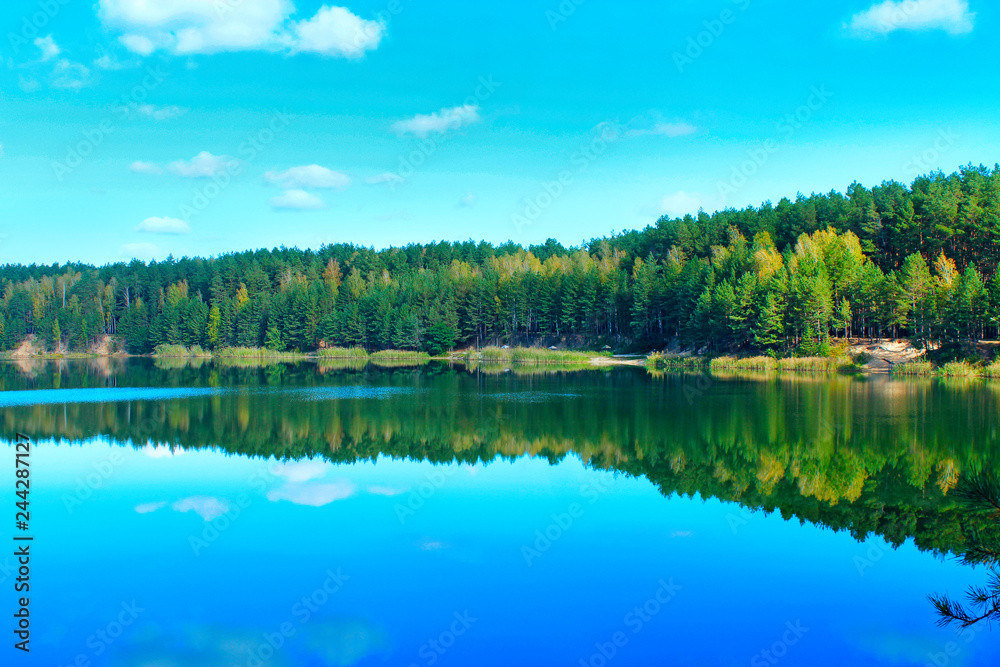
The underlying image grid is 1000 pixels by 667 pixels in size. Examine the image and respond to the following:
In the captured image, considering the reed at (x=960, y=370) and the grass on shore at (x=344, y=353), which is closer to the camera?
the reed at (x=960, y=370)

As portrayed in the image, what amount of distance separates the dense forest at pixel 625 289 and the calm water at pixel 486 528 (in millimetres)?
29329

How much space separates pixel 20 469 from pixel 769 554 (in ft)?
59.3

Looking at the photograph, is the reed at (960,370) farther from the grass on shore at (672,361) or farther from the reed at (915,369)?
the grass on shore at (672,361)

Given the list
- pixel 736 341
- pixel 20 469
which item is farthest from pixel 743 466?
pixel 736 341

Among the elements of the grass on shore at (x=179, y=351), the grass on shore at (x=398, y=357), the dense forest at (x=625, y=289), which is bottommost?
the grass on shore at (x=398, y=357)

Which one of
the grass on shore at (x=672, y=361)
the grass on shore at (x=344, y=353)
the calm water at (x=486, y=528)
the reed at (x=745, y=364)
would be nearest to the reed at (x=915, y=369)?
the reed at (x=745, y=364)

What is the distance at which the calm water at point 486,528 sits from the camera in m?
8.91

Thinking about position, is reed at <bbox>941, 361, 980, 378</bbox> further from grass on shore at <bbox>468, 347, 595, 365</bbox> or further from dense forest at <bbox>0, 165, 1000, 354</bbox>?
grass on shore at <bbox>468, 347, 595, 365</bbox>

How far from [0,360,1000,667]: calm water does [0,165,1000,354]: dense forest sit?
29329 millimetres

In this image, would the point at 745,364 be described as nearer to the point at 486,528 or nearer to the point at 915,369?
the point at 915,369

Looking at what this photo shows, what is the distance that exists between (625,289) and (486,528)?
223ft

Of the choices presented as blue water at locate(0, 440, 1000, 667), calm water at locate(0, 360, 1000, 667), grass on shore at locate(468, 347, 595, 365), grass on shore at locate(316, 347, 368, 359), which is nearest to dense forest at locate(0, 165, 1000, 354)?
grass on shore at locate(316, 347, 368, 359)

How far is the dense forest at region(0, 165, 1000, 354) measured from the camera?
2213 inches

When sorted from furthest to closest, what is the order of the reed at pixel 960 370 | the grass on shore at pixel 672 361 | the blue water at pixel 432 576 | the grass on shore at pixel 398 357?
the grass on shore at pixel 398 357 < the grass on shore at pixel 672 361 < the reed at pixel 960 370 < the blue water at pixel 432 576
